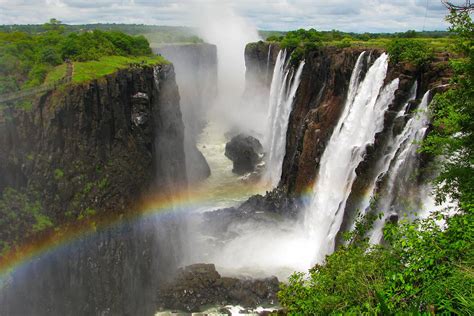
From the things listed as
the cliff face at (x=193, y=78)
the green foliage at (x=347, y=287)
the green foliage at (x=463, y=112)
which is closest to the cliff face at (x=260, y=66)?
the cliff face at (x=193, y=78)

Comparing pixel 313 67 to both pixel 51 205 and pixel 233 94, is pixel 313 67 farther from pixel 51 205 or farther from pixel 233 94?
pixel 233 94

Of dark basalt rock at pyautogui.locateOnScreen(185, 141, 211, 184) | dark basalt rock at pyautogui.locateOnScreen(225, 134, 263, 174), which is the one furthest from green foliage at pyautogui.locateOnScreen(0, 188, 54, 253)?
dark basalt rock at pyautogui.locateOnScreen(225, 134, 263, 174)

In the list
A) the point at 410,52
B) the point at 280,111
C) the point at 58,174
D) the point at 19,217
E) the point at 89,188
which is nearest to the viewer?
the point at 19,217

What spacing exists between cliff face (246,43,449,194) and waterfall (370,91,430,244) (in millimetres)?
1982

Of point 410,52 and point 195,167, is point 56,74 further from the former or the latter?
point 410,52

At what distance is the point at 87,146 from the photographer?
24.3m

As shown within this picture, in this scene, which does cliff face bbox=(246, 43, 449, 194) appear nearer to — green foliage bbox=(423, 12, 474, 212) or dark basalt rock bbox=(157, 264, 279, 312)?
dark basalt rock bbox=(157, 264, 279, 312)

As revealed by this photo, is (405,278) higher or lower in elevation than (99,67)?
lower

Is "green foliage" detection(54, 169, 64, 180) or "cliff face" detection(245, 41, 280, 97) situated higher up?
"cliff face" detection(245, 41, 280, 97)

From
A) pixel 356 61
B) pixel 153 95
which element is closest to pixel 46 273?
pixel 153 95

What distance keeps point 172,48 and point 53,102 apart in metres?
43.2

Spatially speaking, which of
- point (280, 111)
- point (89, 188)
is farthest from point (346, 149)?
point (280, 111)

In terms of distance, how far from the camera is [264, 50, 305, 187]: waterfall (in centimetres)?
4144

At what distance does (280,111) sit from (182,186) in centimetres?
1378
